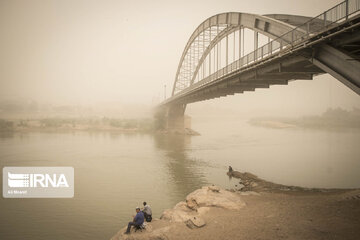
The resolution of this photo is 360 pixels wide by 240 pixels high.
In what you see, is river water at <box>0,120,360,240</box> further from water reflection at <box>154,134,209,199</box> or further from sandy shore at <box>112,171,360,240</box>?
sandy shore at <box>112,171,360,240</box>

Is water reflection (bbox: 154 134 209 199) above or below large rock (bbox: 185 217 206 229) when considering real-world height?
below

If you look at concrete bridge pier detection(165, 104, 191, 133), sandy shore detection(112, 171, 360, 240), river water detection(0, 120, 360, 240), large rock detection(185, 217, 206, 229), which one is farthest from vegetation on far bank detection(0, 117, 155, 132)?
large rock detection(185, 217, 206, 229)

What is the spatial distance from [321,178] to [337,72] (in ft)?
46.5

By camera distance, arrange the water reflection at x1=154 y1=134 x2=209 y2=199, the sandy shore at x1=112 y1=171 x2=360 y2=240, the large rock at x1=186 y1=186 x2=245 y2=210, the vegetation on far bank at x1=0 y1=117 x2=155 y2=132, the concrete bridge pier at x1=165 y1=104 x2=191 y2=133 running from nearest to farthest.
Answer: the sandy shore at x1=112 y1=171 x2=360 y2=240 < the large rock at x1=186 y1=186 x2=245 y2=210 < the water reflection at x1=154 y1=134 x2=209 y2=199 < the vegetation on far bank at x1=0 y1=117 x2=155 y2=132 < the concrete bridge pier at x1=165 y1=104 x2=191 y2=133

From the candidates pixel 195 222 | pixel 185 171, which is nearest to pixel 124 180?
pixel 185 171

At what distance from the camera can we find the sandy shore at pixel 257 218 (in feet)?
30.3

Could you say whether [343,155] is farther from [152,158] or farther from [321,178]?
[152,158]

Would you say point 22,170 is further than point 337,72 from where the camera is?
Yes

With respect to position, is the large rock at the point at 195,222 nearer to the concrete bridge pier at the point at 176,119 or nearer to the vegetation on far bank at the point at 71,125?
the concrete bridge pier at the point at 176,119

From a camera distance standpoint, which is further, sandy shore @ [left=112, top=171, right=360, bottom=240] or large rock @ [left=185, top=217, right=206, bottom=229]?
large rock @ [left=185, top=217, right=206, bottom=229]

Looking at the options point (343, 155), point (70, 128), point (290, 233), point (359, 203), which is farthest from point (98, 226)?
point (70, 128)

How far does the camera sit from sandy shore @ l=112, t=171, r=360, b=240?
9.23 m

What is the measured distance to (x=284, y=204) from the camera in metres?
12.5

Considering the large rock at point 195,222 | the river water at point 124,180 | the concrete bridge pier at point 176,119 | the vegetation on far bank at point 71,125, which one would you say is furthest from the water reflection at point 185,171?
the vegetation on far bank at point 71,125
